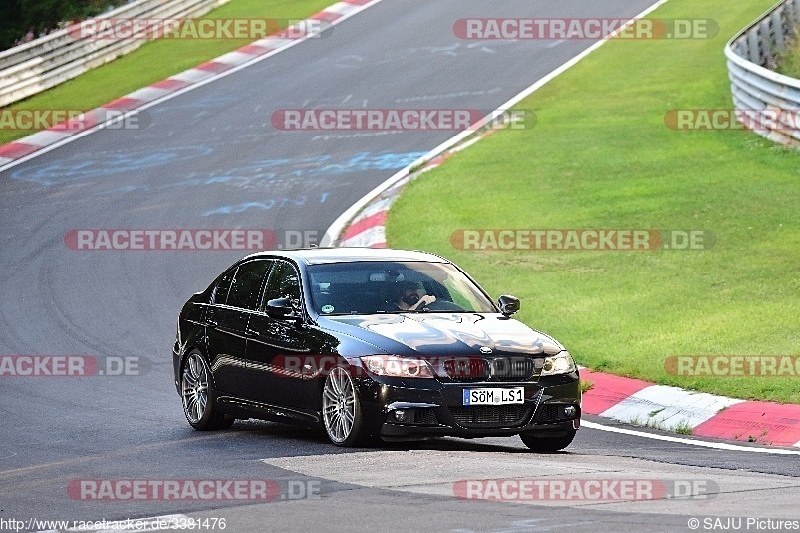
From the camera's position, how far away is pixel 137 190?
942 inches

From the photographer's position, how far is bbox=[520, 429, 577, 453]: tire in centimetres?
1030

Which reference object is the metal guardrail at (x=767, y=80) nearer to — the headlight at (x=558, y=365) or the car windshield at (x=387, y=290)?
the car windshield at (x=387, y=290)

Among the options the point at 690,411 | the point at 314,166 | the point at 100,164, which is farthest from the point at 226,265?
the point at 690,411

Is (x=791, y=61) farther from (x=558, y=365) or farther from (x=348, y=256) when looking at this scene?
(x=558, y=365)

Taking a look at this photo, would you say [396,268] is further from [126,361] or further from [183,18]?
[183,18]

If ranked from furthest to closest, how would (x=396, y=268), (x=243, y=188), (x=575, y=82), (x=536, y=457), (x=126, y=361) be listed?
(x=575, y=82) < (x=243, y=188) < (x=126, y=361) < (x=396, y=268) < (x=536, y=457)

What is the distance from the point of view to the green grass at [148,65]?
30.5 metres

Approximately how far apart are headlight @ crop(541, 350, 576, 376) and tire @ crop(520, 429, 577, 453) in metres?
0.47

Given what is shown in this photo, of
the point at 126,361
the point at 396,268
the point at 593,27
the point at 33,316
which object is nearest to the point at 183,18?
the point at 593,27

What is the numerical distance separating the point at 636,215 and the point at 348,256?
9.21 meters

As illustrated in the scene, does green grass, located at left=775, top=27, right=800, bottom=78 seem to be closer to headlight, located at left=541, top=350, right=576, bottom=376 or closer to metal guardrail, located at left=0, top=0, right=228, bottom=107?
metal guardrail, located at left=0, top=0, right=228, bottom=107

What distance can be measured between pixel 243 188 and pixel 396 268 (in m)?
13.1

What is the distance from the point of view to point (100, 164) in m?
25.8

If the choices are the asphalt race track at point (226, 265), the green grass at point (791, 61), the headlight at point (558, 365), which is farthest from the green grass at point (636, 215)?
the headlight at point (558, 365)
